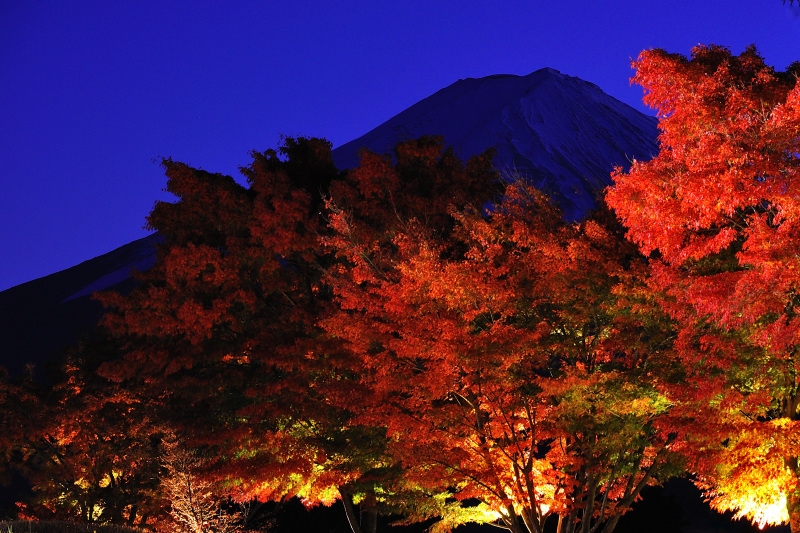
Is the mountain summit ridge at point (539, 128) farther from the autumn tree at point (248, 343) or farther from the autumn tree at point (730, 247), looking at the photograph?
the autumn tree at point (730, 247)

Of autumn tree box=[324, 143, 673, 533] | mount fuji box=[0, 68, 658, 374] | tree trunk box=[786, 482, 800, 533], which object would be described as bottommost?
tree trunk box=[786, 482, 800, 533]

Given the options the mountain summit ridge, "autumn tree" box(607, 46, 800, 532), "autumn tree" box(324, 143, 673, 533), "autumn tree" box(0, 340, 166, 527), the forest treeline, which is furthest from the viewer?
the mountain summit ridge

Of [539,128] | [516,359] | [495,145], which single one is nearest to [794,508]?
[516,359]

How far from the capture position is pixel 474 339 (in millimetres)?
11375

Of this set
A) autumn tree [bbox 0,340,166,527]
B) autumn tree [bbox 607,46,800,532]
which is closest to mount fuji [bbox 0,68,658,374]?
autumn tree [bbox 0,340,166,527]

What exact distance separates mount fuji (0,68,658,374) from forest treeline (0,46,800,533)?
244 ft

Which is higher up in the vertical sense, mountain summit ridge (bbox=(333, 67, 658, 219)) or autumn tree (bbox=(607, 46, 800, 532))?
mountain summit ridge (bbox=(333, 67, 658, 219))

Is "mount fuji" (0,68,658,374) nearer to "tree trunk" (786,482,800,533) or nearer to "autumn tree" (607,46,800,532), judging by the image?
"autumn tree" (607,46,800,532)

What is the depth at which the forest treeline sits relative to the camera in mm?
9734

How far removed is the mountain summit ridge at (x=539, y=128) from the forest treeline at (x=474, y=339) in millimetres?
82266

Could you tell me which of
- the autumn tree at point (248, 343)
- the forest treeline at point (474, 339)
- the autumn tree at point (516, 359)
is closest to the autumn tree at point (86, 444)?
the forest treeline at point (474, 339)

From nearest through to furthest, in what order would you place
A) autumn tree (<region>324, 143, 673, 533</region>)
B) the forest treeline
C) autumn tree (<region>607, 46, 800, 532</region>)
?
autumn tree (<region>607, 46, 800, 532</region>) < the forest treeline < autumn tree (<region>324, 143, 673, 533</region>)

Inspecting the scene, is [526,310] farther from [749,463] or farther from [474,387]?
[749,463]

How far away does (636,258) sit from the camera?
40.7 ft
